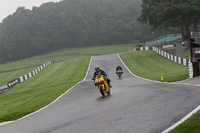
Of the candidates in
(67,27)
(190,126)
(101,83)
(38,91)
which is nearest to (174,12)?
(38,91)

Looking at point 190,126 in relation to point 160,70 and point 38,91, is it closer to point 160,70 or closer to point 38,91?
point 38,91

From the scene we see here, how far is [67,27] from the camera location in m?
112

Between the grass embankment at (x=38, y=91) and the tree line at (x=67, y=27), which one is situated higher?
the tree line at (x=67, y=27)

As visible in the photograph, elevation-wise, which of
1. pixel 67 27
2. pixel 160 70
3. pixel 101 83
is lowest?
pixel 160 70

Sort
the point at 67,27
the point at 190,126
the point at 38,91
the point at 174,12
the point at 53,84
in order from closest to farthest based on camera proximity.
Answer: the point at 190,126 < the point at 38,91 < the point at 53,84 < the point at 174,12 < the point at 67,27

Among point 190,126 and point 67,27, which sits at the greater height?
point 67,27

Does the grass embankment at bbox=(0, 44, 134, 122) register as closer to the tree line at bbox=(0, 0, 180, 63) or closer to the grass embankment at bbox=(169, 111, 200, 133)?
the grass embankment at bbox=(169, 111, 200, 133)

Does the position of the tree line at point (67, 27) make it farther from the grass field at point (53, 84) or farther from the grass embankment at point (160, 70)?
the grass field at point (53, 84)

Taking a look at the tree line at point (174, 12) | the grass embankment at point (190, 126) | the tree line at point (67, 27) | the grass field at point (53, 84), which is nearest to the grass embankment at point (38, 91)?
the grass field at point (53, 84)

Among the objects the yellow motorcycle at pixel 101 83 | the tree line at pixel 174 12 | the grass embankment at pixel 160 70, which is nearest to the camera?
the yellow motorcycle at pixel 101 83

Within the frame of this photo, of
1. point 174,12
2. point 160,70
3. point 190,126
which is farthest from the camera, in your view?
point 174,12

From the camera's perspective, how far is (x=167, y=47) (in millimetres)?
54219

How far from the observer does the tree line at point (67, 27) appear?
10469 cm

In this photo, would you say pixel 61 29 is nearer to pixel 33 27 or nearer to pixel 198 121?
pixel 33 27
